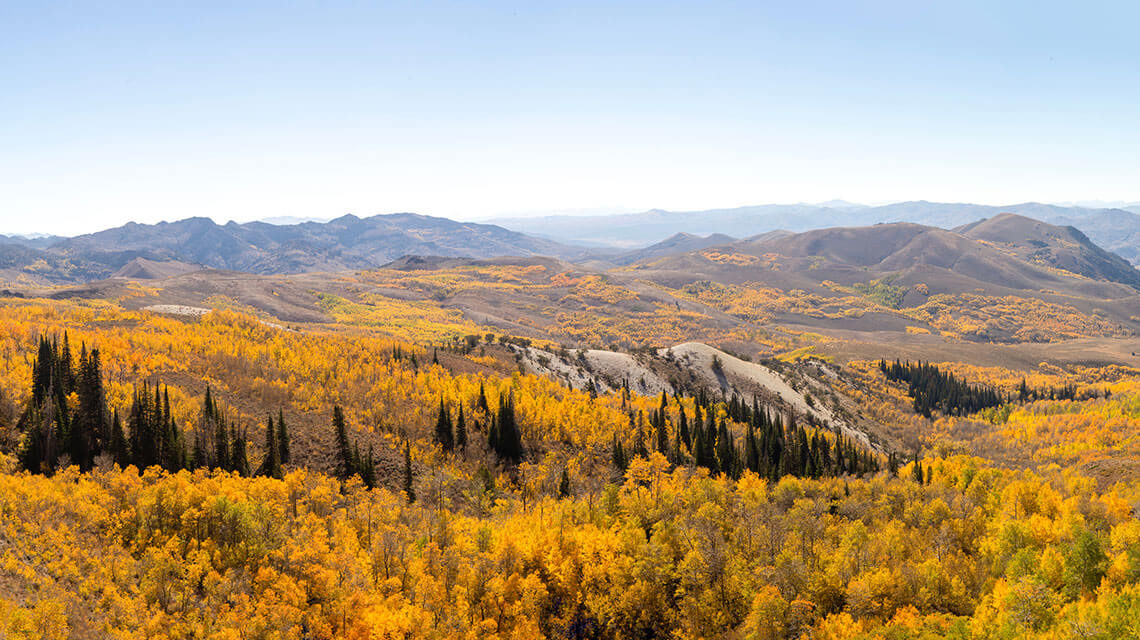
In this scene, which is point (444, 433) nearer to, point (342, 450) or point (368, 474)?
point (342, 450)

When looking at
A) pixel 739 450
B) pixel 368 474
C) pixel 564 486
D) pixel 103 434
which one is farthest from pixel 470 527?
pixel 739 450

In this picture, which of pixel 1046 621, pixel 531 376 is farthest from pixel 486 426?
pixel 1046 621

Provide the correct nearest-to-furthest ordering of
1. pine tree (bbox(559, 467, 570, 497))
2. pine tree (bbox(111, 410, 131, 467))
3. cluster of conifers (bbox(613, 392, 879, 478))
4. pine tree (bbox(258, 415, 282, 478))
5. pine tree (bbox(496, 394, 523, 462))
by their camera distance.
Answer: pine tree (bbox(111, 410, 131, 467)), pine tree (bbox(258, 415, 282, 478)), pine tree (bbox(559, 467, 570, 497)), pine tree (bbox(496, 394, 523, 462)), cluster of conifers (bbox(613, 392, 879, 478))

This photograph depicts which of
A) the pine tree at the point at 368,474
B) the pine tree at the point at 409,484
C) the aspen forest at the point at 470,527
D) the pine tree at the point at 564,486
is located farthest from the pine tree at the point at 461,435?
the pine tree at the point at 564,486

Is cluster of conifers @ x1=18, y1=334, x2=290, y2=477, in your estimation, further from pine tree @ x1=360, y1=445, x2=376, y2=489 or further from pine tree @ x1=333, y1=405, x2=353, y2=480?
pine tree @ x1=360, y1=445, x2=376, y2=489

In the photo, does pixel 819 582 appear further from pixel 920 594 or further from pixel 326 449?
pixel 326 449

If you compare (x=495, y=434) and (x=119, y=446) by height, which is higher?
(x=119, y=446)

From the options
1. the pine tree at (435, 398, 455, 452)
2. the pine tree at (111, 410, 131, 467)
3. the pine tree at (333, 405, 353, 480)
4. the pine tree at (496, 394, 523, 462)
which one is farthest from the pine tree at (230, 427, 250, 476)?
the pine tree at (496, 394, 523, 462)

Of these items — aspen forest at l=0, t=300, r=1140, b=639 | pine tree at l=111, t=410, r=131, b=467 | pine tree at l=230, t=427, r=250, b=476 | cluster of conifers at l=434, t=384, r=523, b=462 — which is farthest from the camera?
cluster of conifers at l=434, t=384, r=523, b=462

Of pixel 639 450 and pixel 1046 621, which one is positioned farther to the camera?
pixel 639 450

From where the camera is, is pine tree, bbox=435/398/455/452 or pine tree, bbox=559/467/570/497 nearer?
pine tree, bbox=559/467/570/497

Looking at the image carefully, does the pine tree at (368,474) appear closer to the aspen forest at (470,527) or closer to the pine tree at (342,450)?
the aspen forest at (470,527)
